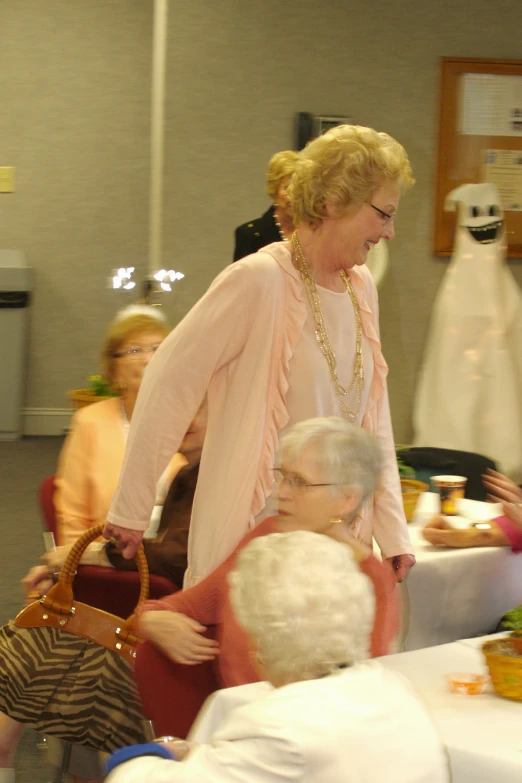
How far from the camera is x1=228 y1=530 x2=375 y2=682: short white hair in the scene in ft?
3.70

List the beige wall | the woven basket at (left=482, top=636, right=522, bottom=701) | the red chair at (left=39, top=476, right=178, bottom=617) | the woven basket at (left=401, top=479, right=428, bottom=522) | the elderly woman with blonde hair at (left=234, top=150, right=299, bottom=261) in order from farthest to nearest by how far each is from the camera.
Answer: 1. the beige wall
2. the elderly woman with blonde hair at (left=234, top=150, right=299, bottom=261)
3. the woven basket at (left=401, top=479, right=428, bottom=522)
4. the red chair at (left=39, top=476, right=178, bottom=617)
5. the woven basket at (left=482, top=636, right=522, bottom=701)

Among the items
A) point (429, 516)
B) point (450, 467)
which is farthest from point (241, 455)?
point (450, 467)

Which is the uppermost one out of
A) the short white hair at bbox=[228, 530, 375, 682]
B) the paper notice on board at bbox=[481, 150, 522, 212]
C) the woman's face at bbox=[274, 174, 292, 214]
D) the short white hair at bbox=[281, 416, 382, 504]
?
the paper notice on board at bbox=[481, 150, 522, 212]

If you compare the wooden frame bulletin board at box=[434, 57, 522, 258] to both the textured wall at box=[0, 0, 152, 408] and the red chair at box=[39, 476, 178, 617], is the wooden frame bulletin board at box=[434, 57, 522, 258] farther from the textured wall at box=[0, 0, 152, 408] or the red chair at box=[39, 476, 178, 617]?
the red chair at box=[39, 476, 178, 617]

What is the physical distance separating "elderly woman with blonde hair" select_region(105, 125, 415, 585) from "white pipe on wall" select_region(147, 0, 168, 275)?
3.38m

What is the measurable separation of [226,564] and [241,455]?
0.65 feet

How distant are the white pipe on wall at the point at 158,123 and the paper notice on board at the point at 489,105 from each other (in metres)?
1.54

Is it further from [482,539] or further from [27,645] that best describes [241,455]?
[482,539]

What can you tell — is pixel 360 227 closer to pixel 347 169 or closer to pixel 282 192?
pixel 347 169

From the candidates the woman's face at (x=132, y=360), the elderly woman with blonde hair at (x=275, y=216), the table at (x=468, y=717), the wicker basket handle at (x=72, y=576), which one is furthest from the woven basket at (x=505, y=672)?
the elderly woman with blonde hair at (x=275, y=216)

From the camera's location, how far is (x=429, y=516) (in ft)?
8.77

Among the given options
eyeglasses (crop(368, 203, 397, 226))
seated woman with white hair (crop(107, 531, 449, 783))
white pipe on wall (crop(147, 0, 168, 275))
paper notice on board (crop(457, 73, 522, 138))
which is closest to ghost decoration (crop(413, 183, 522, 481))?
paper notice on board (crop(457, 73, 522, 138))

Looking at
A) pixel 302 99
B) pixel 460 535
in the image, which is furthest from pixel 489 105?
pixel 460 535

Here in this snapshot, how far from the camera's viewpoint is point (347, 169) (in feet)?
6.13
